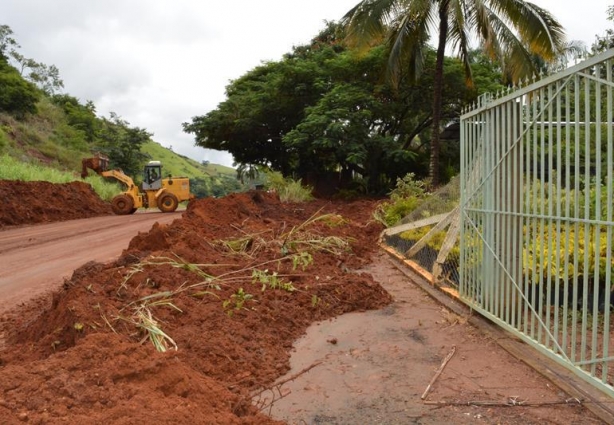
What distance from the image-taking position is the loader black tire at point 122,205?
72.3 feet

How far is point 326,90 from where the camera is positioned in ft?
77.8

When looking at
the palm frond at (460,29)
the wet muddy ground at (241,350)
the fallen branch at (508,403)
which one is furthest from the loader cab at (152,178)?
the fallen branch at (508,403)

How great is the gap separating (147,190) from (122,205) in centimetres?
159

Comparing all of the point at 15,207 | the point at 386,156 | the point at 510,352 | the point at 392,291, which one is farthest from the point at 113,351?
the point at 386,156

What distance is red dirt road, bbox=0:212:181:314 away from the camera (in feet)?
26.7

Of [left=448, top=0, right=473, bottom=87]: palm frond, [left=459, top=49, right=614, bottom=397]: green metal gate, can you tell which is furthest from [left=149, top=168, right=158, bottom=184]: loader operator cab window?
[left=459, top=49, right=614, bottom=397]: green metal gate

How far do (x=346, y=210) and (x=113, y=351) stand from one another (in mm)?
14708

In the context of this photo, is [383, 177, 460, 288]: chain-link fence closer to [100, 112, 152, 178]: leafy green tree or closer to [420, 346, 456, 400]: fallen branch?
[420, 346, 456, 400]: fallen branch

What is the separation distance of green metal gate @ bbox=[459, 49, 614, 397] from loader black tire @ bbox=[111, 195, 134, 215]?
1845 cm

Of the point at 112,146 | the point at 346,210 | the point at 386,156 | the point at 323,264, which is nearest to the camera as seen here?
the point at 323,264

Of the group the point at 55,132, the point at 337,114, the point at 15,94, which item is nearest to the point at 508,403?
the point at 337,114

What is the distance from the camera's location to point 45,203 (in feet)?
67.2

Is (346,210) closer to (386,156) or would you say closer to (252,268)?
(386,156)

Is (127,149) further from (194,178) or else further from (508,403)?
(508,403)
